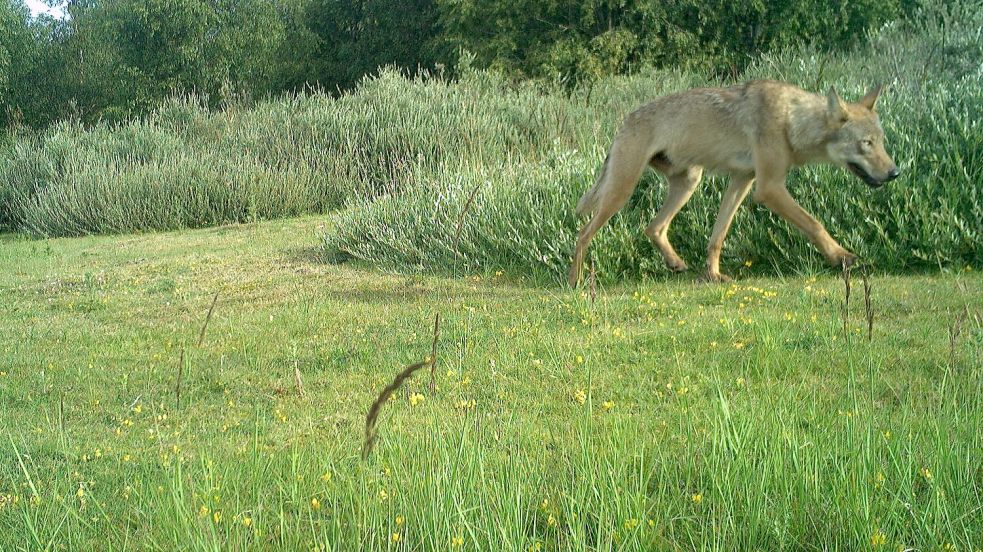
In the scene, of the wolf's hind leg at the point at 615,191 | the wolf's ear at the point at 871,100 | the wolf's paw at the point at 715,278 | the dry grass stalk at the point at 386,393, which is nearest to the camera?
the dry grass stalk at the point at 386,393

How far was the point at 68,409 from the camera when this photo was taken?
6035 mm

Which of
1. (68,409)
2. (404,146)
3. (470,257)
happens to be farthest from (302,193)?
(68,409)

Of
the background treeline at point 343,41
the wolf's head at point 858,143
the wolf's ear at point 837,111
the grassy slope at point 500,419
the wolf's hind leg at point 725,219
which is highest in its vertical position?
the background treeline at point 343,41

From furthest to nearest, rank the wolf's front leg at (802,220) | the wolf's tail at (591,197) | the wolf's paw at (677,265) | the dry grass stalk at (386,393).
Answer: the wolf's tail at (591,197) → the wolf's paw at (677,265) → the wolf's front leg at (802,220) → the dry grass stalk at (386,393)

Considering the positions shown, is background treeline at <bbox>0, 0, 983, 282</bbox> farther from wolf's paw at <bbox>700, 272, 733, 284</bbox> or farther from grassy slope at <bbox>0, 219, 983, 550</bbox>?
grassy slope at <bbox>0, 219, 983, 550</bbox>

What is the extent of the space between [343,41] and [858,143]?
49.9 metres

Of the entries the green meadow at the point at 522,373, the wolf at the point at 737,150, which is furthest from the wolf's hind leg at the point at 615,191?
the green meadow at the point at 522,373

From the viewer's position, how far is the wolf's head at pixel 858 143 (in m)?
7.73

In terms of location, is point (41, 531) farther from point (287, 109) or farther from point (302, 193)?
point (287, 109)

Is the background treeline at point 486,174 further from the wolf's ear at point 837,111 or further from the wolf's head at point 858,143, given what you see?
the wolf's ear at point 837,111

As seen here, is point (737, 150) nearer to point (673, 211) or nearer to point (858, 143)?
point (673, 211)

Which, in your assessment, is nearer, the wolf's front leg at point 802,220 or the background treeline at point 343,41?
the wolf's front leg at point 802,220

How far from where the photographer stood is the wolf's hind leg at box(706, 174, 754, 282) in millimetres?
8773

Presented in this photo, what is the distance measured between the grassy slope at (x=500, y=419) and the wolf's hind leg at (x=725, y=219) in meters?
0.42
